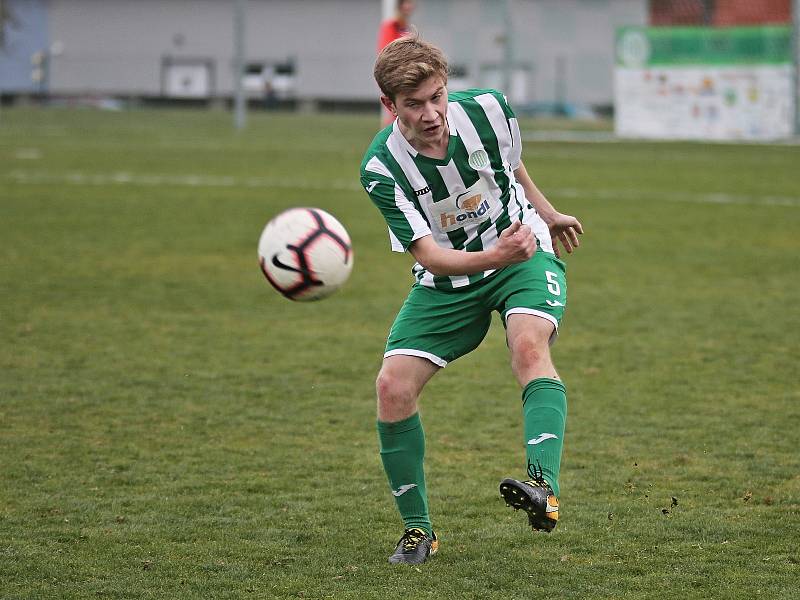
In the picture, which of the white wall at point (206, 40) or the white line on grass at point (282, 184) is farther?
the white wall at point (206, 40)

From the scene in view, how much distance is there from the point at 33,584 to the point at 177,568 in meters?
0.43

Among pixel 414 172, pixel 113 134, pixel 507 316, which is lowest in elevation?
pixel 113 134

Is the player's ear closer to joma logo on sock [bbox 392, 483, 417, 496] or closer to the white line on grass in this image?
joma logo on sock [bbox 392, 483, 417, 496]

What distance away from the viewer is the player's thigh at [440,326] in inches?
165

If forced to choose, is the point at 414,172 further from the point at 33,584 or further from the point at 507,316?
the point at 33,584

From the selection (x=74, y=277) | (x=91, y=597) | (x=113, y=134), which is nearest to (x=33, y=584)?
(x=91, y=597)

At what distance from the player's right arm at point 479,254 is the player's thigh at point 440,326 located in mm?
172

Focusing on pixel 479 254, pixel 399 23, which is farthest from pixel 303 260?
pixel 399 23

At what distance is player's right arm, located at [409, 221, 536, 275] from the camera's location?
383 centimetres

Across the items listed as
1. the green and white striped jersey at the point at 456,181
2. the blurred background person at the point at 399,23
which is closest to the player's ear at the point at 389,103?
the green and white striped jersey at the point at 456,181

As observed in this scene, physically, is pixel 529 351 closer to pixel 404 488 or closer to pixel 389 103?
pixel 404 488

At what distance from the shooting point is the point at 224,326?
27.5 ft

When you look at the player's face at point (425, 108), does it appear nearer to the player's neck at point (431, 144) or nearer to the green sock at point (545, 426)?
the player's neck at point (431, 144)

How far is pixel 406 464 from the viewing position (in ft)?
13.6
